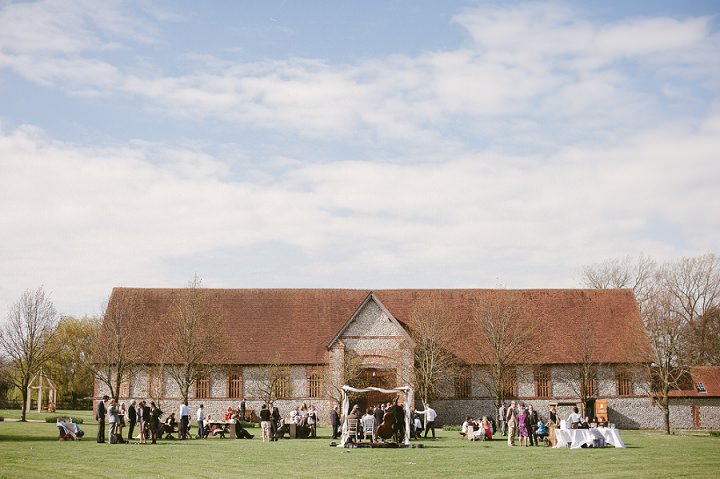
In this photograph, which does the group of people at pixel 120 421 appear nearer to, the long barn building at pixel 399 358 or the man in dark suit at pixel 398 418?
the man in dark suit at pixel 398 418

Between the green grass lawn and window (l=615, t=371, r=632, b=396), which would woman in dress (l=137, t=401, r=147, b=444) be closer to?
the green grass lawn

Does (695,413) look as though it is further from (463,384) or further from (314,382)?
(314,382)

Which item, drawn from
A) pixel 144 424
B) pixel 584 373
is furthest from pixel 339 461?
pixel 584 373

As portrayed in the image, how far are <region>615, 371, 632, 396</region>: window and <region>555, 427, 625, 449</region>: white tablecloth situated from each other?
21.6 meters

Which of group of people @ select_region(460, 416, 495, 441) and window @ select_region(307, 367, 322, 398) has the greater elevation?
window @ select_region(307, 367, 322, 398)

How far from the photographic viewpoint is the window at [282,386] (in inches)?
1994

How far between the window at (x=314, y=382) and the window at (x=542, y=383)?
13.7 metres

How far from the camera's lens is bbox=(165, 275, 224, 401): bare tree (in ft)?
159

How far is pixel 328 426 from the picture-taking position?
49281 millimetres

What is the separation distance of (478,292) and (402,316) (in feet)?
20.0

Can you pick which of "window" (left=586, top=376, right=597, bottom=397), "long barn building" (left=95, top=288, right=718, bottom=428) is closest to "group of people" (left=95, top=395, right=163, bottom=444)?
"long barn building" (left=95, top=288, right=718, bottom=428)

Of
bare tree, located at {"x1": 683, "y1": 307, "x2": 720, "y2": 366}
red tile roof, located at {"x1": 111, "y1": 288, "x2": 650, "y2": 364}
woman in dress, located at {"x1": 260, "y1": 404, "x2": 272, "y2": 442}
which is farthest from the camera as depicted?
bare tree, located at {"x1": 683, "y1": 307, "x2": 720, "y2": 366}

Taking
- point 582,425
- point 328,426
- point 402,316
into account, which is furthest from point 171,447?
point 402,316

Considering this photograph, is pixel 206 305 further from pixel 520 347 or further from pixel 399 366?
pixel 520 347
